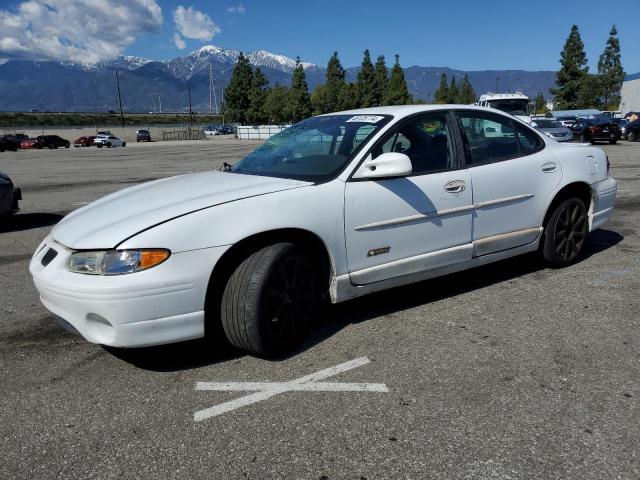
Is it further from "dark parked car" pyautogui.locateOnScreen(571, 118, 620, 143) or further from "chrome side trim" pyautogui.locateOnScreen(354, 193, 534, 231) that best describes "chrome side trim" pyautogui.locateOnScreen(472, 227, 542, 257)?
"dark parked car" pyautogui.locateOnScreen(571, 118, 620, 143)

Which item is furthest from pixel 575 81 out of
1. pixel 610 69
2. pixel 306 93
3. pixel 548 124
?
pixel 548 124

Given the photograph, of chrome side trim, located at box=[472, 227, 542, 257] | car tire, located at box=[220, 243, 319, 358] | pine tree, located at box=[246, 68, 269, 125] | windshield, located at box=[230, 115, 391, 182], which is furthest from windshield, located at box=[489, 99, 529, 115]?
pine tree, located at box=[246, 68, 269, 125]

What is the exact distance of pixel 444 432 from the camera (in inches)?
98.0

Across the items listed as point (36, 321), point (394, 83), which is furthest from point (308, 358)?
point (394, 83)

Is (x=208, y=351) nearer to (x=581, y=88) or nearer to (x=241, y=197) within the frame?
(x=241, y=197)

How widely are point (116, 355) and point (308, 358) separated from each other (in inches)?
46.4

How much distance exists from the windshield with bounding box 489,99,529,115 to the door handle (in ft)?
61.4

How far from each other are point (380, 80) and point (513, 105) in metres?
60.3

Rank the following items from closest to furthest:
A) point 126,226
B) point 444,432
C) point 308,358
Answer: point 444,432 → point 126,226 → point 308,358

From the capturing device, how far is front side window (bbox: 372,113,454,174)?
12.8 ft

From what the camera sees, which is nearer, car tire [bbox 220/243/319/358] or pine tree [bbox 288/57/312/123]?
car tire [bbox 220/243/319/358]

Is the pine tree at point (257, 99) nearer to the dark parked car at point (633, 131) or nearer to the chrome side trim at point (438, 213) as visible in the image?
the dark parked car at point (633, 131)

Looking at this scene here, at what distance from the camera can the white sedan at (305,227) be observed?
2918 mm

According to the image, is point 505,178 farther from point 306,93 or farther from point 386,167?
point 306,93
